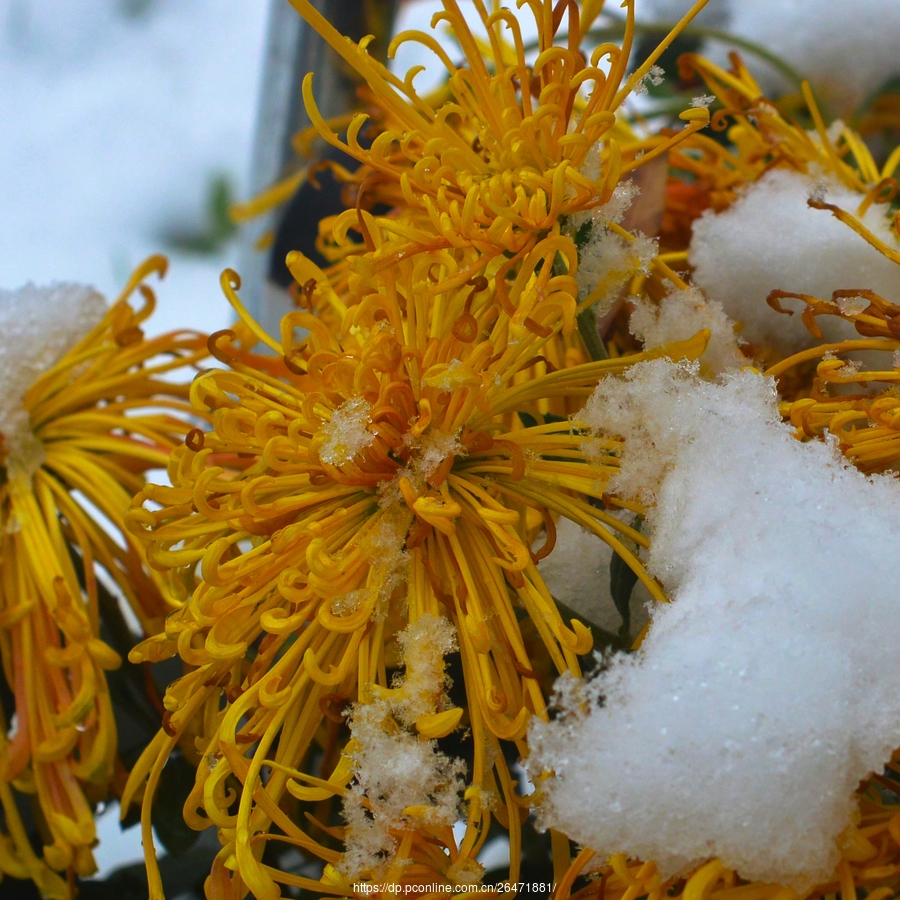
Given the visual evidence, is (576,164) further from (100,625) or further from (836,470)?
(100,625)

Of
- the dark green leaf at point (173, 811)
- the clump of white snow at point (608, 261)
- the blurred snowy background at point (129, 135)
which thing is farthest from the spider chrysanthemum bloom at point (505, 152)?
the blurred snowy background at point (129, 135)

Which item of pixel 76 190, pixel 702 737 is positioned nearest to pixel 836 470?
pixel 702 737

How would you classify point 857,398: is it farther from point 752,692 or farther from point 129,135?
point 129,135

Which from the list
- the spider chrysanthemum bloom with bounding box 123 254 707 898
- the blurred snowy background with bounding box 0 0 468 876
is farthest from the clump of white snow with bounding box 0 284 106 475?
the blurred snowy background with bounding box 0 0 468 876

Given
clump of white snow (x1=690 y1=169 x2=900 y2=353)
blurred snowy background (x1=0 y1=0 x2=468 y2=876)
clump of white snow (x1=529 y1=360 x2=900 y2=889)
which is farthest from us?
blurred snowy background (x1=0 y1=0 x2=468 y2=876)

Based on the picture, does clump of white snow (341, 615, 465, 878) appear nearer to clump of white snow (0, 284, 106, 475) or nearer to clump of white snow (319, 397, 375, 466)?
clump of white snow (319, 397, 375, 466)

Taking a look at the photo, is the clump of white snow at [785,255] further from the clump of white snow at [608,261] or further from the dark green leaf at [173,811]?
the dark green leaf at [173,811]

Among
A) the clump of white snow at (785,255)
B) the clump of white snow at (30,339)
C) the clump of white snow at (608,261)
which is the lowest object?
the clump of white snow at (785,255)
